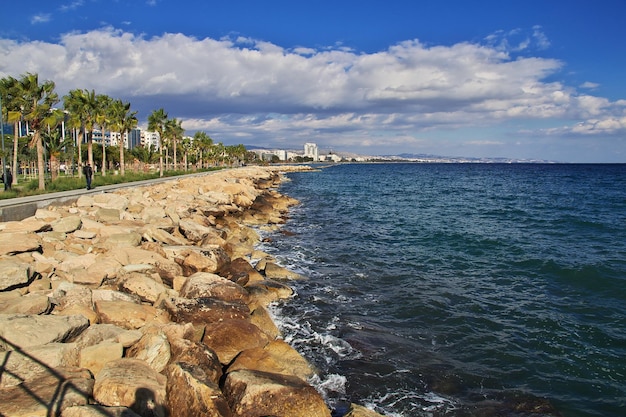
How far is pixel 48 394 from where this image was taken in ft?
17.7

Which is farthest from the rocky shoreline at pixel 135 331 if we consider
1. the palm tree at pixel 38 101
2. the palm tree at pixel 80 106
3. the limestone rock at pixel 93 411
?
the palm tree at pixel 80 106

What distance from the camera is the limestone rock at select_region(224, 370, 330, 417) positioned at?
241 inches

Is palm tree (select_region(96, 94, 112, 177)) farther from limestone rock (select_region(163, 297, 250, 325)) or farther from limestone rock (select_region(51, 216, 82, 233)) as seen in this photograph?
limestone rock (select_region(163, 297, 250, 325))

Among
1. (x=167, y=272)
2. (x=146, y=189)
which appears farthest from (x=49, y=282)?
(x=146, y=189)

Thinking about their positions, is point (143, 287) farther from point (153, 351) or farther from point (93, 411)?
point (93, 411)

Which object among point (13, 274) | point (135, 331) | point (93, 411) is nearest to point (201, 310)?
point (135, 331)

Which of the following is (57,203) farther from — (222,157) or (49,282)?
(222,157)

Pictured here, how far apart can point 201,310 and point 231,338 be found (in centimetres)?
138

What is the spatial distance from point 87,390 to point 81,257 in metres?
6.06

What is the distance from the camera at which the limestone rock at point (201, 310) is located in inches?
355

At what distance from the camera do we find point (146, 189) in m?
28.4

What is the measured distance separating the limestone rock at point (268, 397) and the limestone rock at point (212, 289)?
3679mm

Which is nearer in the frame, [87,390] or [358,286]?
[87,390]

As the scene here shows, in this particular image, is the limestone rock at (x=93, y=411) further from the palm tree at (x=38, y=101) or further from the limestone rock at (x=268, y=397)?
the palm tree at (x=38, y=101)
